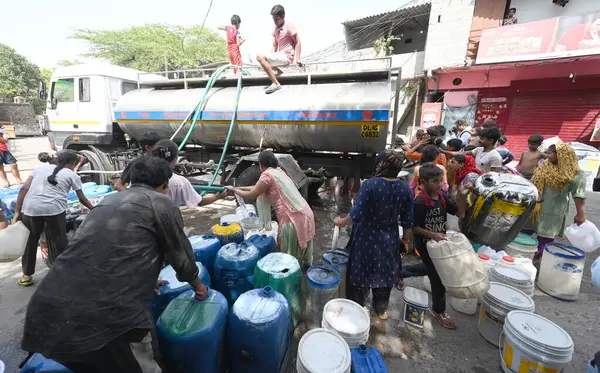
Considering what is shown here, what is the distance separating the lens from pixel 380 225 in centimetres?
214

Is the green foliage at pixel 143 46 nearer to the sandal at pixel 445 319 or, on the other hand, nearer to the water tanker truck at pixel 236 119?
the water tanker truck at pixel 236 119

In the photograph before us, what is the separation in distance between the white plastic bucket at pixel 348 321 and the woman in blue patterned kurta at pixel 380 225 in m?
0.29

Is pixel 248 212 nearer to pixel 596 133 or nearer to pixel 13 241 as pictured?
pixel 13 241

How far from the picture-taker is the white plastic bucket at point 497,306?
2.06m

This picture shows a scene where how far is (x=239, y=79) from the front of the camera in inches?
188

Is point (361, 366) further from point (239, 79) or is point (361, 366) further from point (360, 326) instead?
point (239, 79)

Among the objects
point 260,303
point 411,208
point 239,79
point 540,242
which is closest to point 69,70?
point 239,79

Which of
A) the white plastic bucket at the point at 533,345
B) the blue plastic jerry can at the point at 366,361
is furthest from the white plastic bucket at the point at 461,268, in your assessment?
the blue plastic jerry can at the point at 366,361

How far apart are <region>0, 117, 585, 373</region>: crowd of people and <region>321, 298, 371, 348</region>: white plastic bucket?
0.97 feet

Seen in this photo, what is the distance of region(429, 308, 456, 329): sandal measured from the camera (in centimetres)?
237

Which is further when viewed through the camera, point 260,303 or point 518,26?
point 518,26

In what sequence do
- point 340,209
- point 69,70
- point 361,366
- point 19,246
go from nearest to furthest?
point 361,366, point 19,246, point 340,209, point 69,70

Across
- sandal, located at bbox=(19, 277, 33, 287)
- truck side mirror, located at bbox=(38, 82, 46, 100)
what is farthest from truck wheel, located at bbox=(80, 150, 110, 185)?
sandal, located at bbox=(19, 277, 33, 287)

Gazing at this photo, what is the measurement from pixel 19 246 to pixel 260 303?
2.68m
